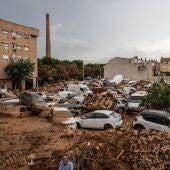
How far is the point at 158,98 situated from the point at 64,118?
9646 millimetres

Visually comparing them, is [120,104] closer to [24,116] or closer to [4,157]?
[24,116]

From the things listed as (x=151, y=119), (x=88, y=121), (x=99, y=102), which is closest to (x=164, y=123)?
(x=151, y=119)

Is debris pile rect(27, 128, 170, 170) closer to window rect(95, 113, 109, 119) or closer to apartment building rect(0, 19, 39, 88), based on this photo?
window rect(95, 113, 109, 119)

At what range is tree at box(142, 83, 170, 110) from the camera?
3106 cm

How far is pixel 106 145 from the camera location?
596 inches

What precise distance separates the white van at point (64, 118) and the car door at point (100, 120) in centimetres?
170

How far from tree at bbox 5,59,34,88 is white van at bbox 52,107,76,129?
110 ft

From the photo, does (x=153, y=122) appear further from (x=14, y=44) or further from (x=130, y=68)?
(x=130, y=68)

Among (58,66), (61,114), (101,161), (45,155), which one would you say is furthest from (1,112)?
(58,66)

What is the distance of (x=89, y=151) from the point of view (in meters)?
14.7

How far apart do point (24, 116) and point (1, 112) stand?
5.51ft

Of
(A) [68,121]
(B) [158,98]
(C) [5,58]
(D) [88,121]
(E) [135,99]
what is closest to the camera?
(A) [68,121]

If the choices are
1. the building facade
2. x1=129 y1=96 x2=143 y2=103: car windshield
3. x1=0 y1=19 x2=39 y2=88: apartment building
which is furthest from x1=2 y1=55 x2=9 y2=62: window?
the building facade

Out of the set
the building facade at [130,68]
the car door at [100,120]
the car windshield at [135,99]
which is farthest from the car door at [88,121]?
the building facade at [130,68]
